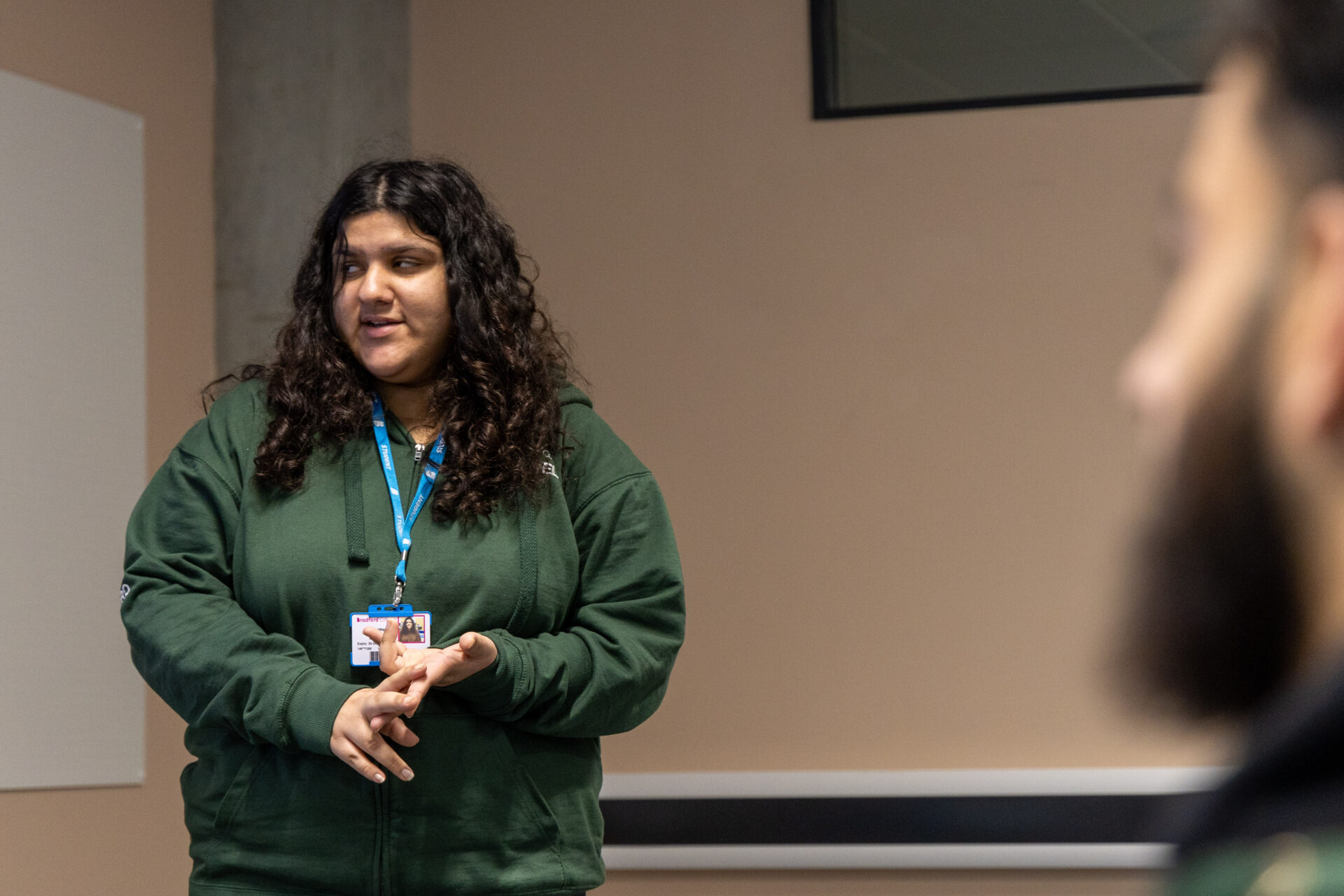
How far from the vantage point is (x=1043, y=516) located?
12.2 ft

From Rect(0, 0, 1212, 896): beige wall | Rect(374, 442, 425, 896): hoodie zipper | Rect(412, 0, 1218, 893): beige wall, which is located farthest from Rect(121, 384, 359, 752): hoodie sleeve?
Rect(412, 0, 1218, 893): beige wall

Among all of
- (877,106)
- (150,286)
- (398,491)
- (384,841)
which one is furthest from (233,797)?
(877,106)

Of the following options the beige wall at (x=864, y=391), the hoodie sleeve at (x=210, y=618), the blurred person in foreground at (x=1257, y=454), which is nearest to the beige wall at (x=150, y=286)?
the beige wall at (x=864, y=391)

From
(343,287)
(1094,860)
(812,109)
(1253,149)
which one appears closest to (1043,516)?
(1094,860)

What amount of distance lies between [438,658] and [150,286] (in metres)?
2.21

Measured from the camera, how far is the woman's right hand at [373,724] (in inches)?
71.4

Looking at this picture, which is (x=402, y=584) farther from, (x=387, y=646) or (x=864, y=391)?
(x=864, y=391)

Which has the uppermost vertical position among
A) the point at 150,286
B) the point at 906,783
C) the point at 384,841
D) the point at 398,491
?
the point at 150,286

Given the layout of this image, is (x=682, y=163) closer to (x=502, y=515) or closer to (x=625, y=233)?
(x=625, y=233)

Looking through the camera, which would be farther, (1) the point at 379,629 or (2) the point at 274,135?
(2) the point at 274,135

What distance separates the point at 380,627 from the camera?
194cm

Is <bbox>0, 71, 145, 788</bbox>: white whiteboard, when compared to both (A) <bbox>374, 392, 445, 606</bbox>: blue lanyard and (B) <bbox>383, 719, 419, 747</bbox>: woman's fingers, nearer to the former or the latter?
(A) <bbox>374, 392, 445, 606</bbox>: blue lanyard

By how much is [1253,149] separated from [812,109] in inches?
137

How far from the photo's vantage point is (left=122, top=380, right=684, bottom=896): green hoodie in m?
1.91
